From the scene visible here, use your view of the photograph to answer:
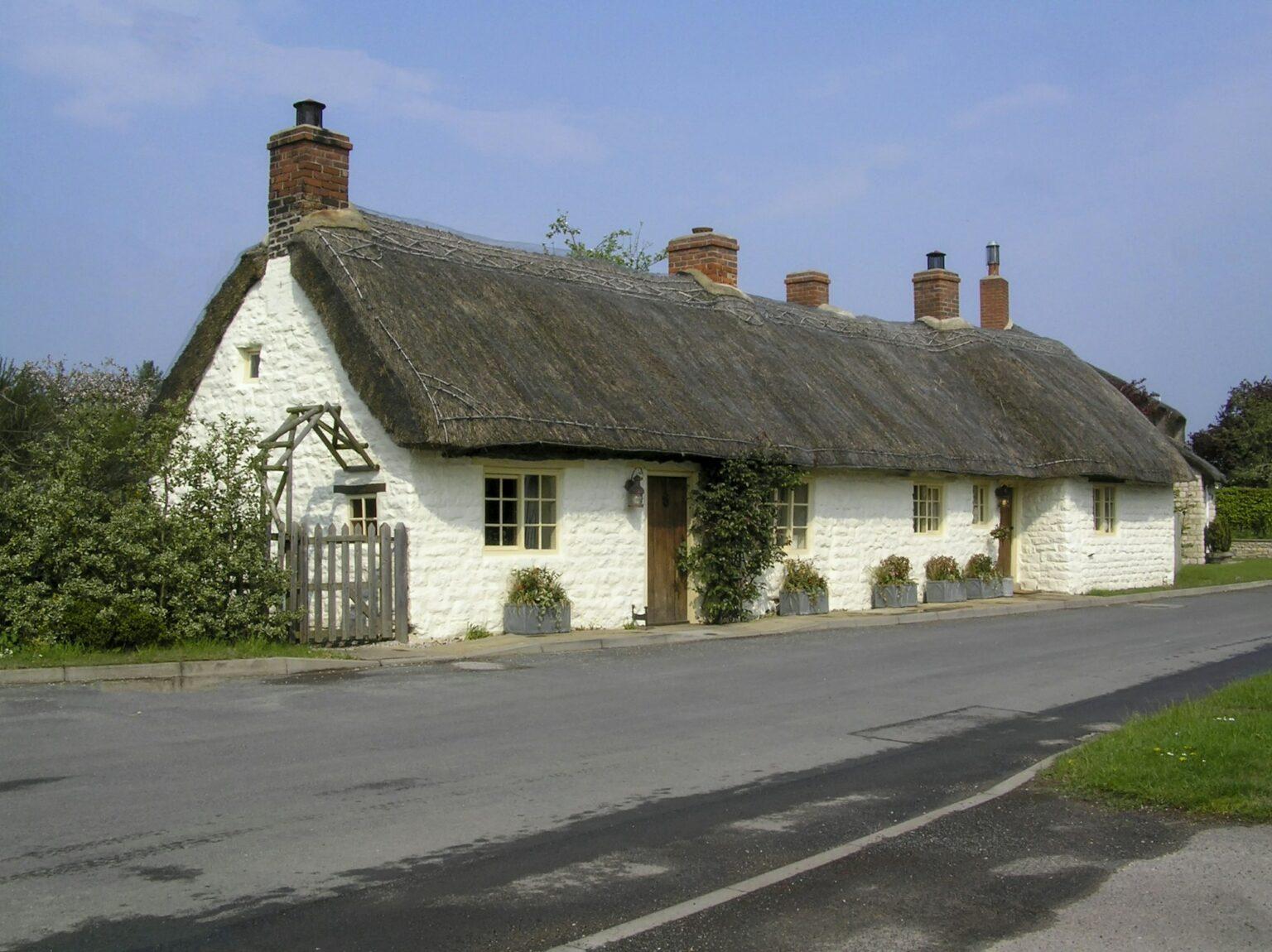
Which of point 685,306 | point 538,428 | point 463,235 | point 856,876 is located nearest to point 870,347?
point 685,306

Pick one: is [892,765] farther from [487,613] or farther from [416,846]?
[487,613]

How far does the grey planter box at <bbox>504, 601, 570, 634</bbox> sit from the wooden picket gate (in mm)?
1490

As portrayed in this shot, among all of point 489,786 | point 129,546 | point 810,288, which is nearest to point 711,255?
point 810,288

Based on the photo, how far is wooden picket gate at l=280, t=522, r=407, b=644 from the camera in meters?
14.4

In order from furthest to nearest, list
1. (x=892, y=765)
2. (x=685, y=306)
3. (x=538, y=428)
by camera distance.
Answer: (x=685, y=306) → (x=538, y=428) → (x=892, y=765)

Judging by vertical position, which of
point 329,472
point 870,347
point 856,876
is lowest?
point 856,876

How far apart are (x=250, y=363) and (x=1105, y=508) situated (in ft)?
59.1

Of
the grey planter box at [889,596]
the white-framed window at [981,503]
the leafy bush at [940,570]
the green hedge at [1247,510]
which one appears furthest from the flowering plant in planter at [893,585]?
the green hedge at [1247,510]

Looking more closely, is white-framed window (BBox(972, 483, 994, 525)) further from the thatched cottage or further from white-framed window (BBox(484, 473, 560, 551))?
white-framed window (BBox(484, 473, 560, 551))

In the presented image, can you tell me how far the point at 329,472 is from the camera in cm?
1634

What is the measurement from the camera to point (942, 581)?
75.8ft

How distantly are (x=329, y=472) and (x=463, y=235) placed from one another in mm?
4865

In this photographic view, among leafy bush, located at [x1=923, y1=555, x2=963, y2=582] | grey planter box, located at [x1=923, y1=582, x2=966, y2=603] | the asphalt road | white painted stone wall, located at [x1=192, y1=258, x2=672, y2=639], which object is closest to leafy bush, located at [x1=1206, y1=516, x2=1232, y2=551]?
leafy bush, located at [x1=923, y1=555, x2=963, y2=582]

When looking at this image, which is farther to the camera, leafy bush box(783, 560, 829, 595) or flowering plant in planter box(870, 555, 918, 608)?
flowering plant in planter box(870, 555, 918, 608)
